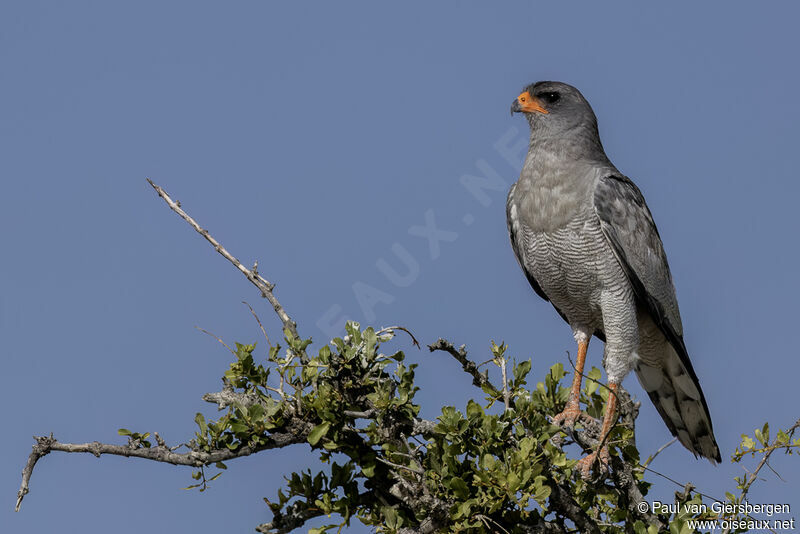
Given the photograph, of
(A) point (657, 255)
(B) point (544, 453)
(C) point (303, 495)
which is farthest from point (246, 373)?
(A) point (657, 255)

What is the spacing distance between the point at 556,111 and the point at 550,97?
14 cm

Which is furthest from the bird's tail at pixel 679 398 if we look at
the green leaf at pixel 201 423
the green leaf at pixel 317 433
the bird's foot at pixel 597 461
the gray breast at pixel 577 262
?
the green leaf at pixel 201 423

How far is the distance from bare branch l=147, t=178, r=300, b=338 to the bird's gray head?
3.21m

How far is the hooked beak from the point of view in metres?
7.78

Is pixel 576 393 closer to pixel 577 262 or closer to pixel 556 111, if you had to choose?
pixel 577 262

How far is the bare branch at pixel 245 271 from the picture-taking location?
4918 mm

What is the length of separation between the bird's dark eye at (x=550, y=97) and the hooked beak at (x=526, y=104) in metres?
0.05

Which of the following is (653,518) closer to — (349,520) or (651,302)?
(349,520)

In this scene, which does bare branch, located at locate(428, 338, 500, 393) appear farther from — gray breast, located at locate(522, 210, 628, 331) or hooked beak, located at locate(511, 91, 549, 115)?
hooked beak, located at locate(511, 91, 549, 115)

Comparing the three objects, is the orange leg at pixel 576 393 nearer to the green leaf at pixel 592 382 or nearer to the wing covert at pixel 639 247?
the green leaf at pixel 592 382

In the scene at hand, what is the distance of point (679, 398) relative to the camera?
777 centimetres

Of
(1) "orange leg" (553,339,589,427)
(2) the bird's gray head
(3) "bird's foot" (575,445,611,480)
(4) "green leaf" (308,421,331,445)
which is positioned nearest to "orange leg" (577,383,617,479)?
(3) "bird's foot" (575,445,611,480)

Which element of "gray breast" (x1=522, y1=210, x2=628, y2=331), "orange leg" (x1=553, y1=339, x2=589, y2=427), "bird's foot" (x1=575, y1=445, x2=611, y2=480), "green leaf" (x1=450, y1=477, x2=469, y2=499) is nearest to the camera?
"green leaf" (x1=450, y1=477, x2=469, y2=499)

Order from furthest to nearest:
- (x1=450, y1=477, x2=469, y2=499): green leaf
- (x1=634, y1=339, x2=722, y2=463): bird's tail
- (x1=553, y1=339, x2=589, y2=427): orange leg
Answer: (x1=634, y1=339, x2=722, y2=463): bird's tail
(x1=553, y1=339, x2=589, y2=427): orange leg
(x1=450, y1=477, x2=469, y2=499): green leaf
